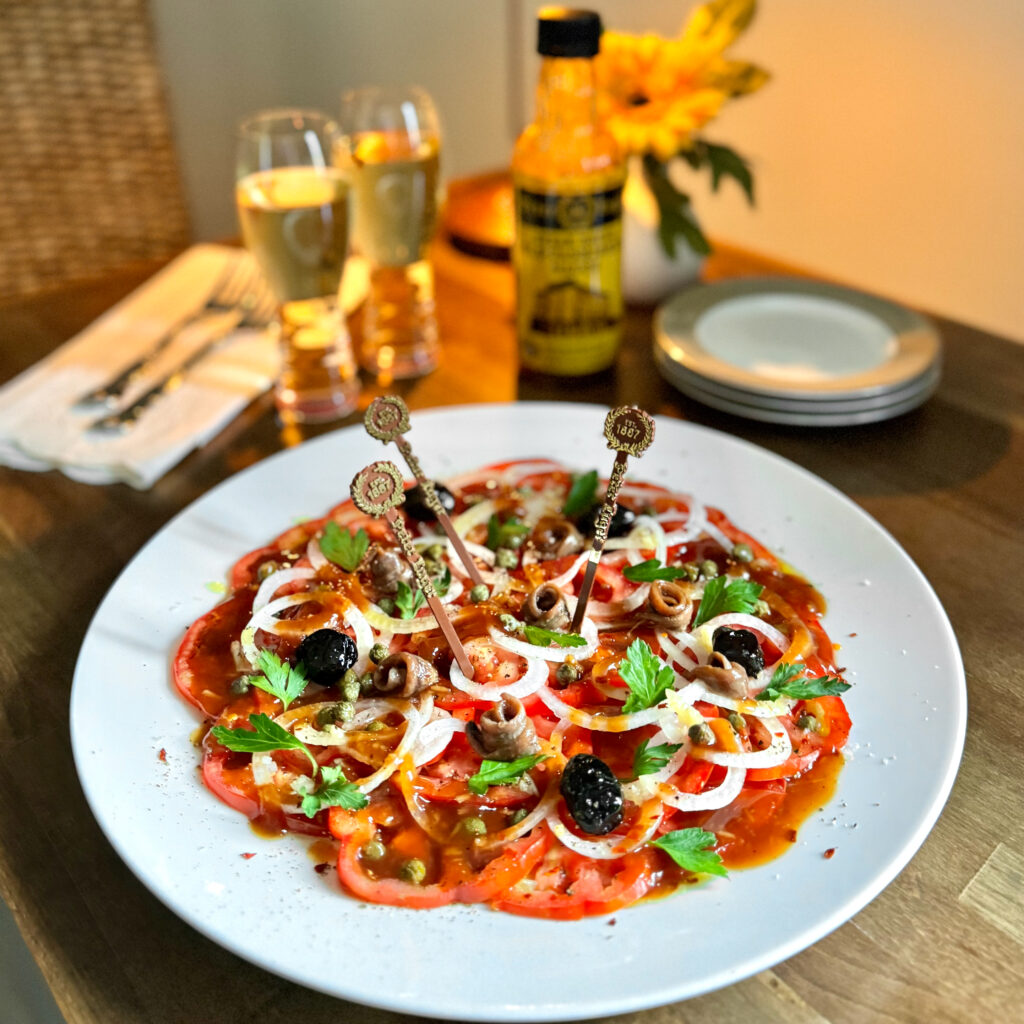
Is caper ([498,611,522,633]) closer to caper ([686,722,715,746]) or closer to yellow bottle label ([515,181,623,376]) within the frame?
caper ([686,722,715,746])

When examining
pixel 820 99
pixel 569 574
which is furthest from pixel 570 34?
pixel 820 99

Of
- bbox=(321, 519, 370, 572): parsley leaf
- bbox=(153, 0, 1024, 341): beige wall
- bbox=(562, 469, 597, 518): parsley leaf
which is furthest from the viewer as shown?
bbox=(153, 0, 1024, 341): beige wall

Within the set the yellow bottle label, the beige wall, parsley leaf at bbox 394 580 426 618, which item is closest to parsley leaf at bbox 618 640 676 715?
parsley leaf at bbox 394 580 426 618

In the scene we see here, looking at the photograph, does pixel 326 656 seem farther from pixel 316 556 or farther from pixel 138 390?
pixel 138 390

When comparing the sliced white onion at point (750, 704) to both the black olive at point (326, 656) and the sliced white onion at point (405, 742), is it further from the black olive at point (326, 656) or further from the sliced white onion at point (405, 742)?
the black olive at point (326, 656)

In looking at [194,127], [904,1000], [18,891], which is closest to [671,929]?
[904,1000]

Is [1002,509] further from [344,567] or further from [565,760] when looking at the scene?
[344,567]
